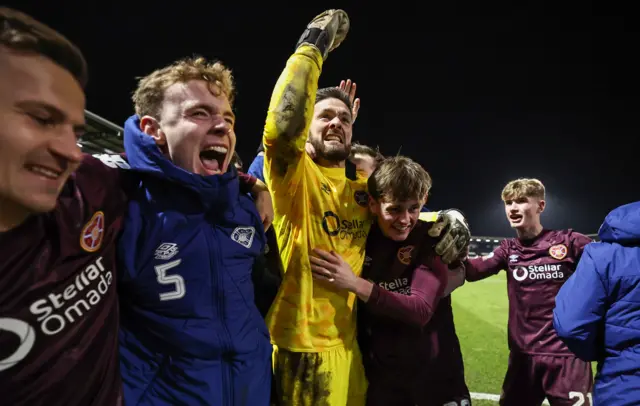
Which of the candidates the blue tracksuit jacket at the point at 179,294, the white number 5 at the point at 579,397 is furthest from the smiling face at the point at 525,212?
the blue tracksuit jacket at the point at 179,294

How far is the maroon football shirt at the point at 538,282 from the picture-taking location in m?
3.51

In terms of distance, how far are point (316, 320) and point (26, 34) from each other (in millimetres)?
1574

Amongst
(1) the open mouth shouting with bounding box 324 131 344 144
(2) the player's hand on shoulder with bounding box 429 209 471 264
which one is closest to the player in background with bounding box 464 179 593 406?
(2) the player's hand on shoulder with bounding box 429 209 471 264

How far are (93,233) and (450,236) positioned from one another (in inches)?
68.9

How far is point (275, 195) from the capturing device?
6.35ft

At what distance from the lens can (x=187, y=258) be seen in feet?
4.51

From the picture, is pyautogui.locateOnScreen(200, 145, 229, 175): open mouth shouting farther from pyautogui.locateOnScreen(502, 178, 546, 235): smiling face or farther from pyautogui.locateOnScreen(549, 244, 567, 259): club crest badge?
pyautogui.locateOnScreen(549, 244, 567, 259): club crest badge

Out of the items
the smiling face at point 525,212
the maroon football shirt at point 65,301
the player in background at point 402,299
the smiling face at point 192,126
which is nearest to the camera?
the maroon football shirt at point 65,301

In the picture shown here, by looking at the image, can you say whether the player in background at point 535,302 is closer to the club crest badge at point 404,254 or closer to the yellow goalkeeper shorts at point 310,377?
the club crest badge at point 404,254

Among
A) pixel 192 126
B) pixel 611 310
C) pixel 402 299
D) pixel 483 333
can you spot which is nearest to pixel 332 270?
pixel 402 299

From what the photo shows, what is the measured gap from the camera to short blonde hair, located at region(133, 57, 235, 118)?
59.9 inches

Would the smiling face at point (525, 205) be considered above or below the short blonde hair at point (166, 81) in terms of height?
above

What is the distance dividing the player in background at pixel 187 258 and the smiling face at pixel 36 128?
1.61 ft

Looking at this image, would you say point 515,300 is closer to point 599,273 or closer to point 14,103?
point 599,273
